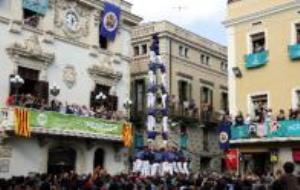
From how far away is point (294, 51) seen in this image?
28.0 meters

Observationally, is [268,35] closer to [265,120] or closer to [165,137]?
[265,120]

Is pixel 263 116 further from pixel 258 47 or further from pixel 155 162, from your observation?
pixel 155 162

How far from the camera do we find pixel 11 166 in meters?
26.0

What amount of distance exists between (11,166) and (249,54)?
12.9m

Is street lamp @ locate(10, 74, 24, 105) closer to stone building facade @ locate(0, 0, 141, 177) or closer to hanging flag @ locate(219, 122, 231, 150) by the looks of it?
stone building facade @ locate(0, 0, 141, 177)

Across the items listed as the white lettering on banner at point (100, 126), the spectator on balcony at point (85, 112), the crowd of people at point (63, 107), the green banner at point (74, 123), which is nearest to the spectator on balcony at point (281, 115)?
the green banner at point (74, 123)

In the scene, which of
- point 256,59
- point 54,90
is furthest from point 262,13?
point 54,90

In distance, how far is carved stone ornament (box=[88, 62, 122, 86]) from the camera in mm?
31391

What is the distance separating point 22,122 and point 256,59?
39.2ft

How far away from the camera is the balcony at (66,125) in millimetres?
25250

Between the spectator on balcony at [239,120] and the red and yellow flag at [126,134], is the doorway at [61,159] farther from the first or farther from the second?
the spectator on balcony at [239,120]

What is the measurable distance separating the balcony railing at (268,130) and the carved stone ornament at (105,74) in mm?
7375

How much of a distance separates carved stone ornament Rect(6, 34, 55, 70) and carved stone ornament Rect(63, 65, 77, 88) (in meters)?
1.11

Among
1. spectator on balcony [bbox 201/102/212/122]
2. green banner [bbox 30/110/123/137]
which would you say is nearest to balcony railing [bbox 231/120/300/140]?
green banner [bbox 30/110/123/137]
